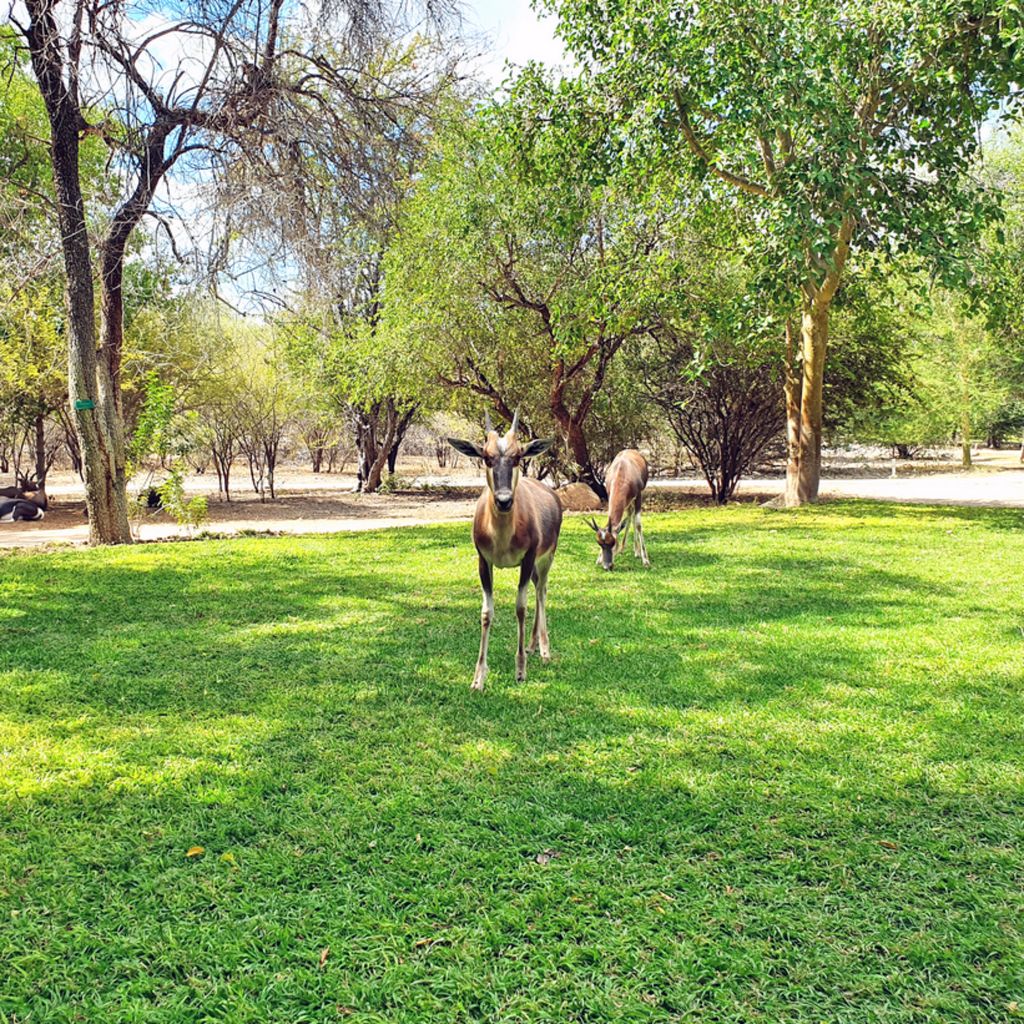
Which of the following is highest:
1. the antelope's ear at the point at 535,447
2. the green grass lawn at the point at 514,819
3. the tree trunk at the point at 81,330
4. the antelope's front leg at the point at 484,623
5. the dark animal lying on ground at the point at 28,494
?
the tree trunk at the point at 81,330

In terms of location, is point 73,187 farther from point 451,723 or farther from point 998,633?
point 998,633

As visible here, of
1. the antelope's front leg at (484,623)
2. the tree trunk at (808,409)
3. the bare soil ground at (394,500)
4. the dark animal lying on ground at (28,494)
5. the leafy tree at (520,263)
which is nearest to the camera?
the antelope's front leg at (484,623)

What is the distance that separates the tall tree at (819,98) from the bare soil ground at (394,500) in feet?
25.7

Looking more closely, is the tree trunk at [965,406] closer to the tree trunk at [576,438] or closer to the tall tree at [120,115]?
the tree trunk at [576,438]

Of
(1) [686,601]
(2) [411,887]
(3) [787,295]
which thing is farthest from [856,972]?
(3) [787,295]

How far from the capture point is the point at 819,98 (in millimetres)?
9391

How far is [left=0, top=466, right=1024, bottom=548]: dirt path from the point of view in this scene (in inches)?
612

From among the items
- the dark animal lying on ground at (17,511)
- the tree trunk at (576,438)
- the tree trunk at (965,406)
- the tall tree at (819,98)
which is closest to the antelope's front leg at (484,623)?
the tall tree at (819,98)

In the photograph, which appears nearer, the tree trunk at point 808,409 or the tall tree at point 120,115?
the tall tree at point 120,115

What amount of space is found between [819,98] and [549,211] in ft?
18.7

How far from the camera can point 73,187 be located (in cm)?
995

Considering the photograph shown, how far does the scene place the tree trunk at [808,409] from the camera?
1420cm

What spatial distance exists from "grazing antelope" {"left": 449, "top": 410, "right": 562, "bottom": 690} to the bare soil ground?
389 inches

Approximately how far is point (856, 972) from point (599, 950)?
31.1 inches
